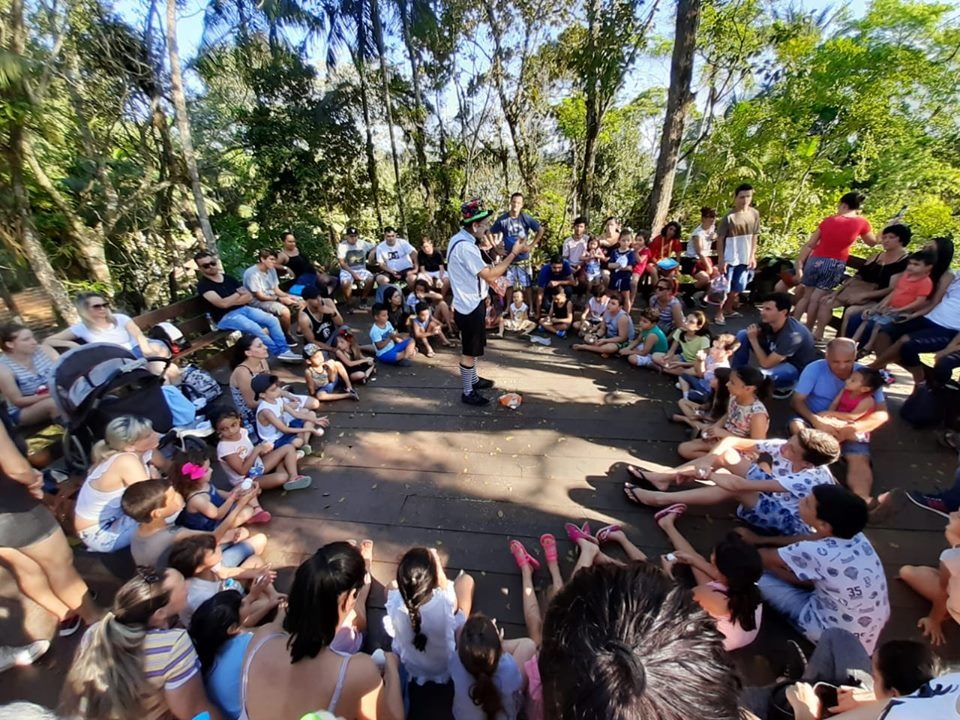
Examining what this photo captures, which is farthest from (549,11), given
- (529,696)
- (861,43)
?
(529,696)

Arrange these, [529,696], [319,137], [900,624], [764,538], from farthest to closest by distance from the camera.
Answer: [319,137] → [764,538] → [900,624] → [529,696]

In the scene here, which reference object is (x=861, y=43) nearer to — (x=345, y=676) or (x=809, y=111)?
(x=809, y=111)

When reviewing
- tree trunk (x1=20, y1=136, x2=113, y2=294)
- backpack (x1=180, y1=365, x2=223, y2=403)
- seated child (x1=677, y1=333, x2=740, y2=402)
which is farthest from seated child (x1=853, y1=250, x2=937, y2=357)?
tree trunk (x1=20, y1=136, x2=113, y2=294)

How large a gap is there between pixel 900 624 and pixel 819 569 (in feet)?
2.35

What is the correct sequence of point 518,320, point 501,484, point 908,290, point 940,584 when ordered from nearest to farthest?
point 940,584, point 501,484, point 908,290, point 518,320

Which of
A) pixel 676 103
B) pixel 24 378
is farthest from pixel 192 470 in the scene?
pixel 676 103

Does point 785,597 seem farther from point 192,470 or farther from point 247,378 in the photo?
point 247,378

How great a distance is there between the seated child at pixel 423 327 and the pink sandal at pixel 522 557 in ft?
11.0

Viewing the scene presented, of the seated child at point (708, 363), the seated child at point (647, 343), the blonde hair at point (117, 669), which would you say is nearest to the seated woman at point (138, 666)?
the blonde hair at point (117, 669)

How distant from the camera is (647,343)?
504cm

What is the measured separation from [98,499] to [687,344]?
4.97 metres

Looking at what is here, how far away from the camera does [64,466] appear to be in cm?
319

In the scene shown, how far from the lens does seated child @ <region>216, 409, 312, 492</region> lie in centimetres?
312

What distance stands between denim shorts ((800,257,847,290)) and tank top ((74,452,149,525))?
21.4ft
